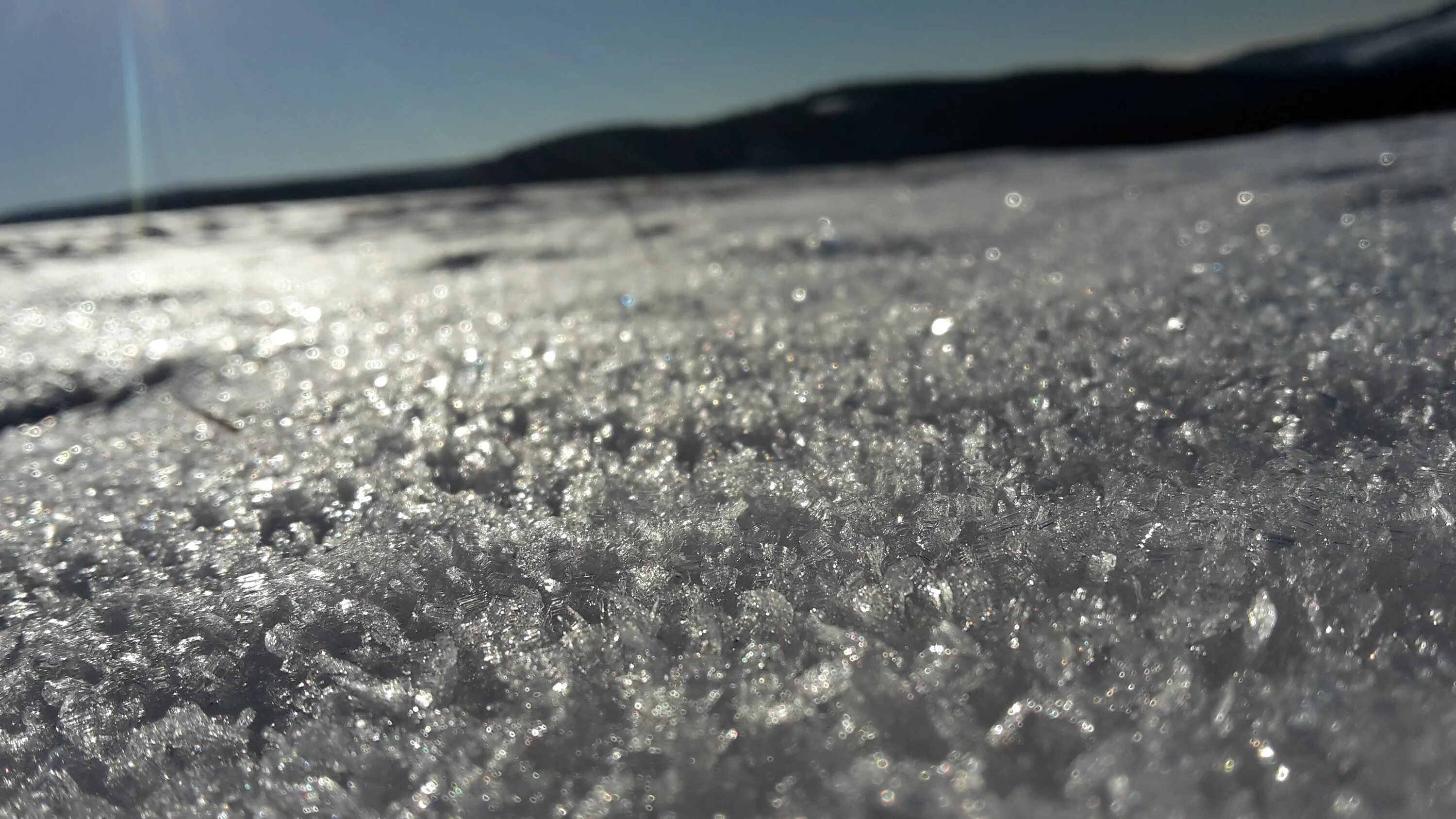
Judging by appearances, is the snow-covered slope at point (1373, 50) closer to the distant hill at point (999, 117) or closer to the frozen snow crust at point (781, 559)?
the distant hill at point (999, 117)

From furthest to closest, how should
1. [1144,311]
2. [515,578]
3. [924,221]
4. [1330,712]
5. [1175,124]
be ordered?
[1175,124] < [924,221] < [1144,311] < [515,578] < [1330,712]

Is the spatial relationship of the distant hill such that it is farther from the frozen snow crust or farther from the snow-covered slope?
the frozen snow crust

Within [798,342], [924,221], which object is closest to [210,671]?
[798,342]

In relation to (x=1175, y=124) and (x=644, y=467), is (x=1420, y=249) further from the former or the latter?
(x=1175, y=124)

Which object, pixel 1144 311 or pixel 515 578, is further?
pixel 1144 311

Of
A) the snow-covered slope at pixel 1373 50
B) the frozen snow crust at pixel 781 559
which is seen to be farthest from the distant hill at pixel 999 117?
the frozen snow crust at pixel 781 559
